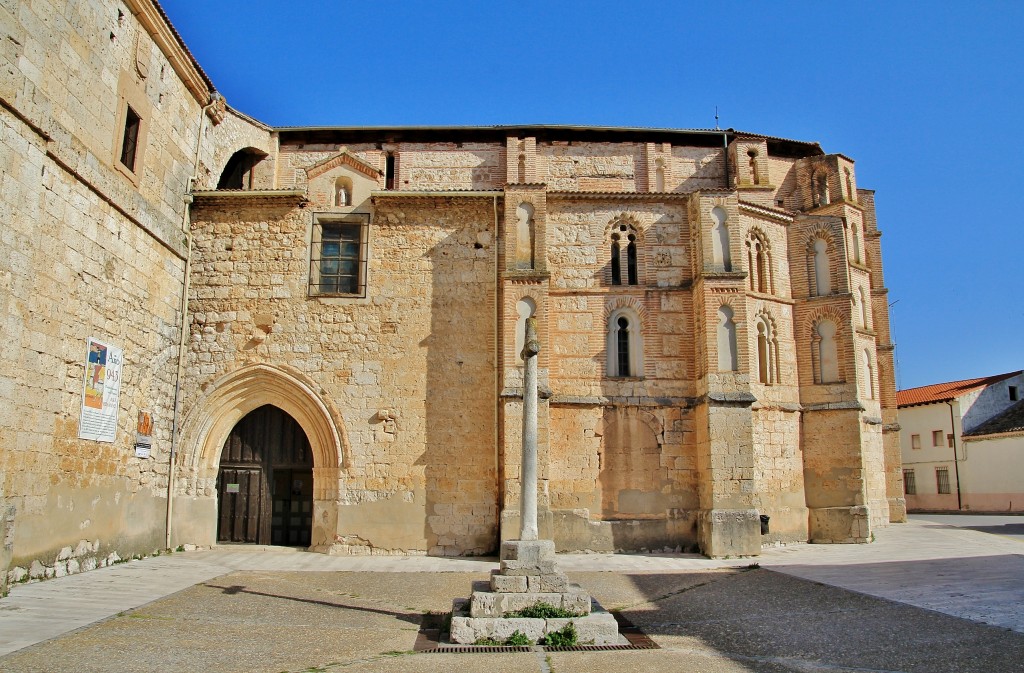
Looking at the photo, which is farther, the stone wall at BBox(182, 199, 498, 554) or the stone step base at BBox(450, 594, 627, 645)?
the stone wall at BBox(182, 199, 498, 554)

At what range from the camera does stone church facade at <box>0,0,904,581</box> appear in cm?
1353

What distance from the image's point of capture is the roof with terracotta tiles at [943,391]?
108ft

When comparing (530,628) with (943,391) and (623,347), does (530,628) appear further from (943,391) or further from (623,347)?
(943,391)

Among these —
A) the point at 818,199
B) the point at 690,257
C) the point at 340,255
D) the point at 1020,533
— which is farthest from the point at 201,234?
the point at 1020,533

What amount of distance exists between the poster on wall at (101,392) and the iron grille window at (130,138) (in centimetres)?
322

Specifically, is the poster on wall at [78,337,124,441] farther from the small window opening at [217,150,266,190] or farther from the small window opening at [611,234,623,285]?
the small window opening at [611,234,623,285]

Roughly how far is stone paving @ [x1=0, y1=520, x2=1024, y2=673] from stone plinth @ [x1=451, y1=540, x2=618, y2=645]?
0.50 meters

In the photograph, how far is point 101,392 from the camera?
1158 centimetres

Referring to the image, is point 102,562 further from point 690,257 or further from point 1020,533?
point 1020,533

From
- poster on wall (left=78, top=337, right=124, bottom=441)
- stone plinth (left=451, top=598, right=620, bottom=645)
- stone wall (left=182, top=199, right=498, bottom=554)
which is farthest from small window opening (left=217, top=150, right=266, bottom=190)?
stone plinth (left=451, top=598, right=620, bottom=645)

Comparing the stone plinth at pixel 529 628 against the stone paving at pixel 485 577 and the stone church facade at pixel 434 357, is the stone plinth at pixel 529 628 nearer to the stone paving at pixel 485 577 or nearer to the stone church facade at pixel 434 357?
the stone paving at pixel 485 577

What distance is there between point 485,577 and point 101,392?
6.61 metres

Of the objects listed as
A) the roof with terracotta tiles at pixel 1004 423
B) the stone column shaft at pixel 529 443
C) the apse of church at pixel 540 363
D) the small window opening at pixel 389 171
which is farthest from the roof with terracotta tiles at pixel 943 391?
the stone column shaft at pixel 529 443

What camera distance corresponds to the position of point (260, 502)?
14.8 metres
